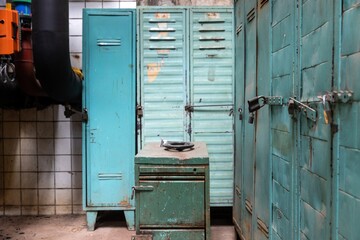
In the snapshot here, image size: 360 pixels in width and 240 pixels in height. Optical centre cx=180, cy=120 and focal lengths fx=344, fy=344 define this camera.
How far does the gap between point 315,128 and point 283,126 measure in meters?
0.35

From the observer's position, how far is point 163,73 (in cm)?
305

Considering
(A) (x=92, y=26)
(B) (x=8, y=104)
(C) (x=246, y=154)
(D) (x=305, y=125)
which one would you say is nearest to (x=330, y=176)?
(D) (x=305, y=125)

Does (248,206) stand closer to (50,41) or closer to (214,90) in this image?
(214,90)

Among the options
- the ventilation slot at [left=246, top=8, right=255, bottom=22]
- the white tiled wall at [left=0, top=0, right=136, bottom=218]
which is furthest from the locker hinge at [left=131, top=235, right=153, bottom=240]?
the white tiled wall at [left=0, top=0, right=136, bottom=218]

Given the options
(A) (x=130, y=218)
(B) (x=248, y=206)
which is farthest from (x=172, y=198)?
(A) (x=130, y=218)

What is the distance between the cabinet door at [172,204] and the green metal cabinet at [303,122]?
1.17 feet

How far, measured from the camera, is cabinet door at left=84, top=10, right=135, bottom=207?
303 cm

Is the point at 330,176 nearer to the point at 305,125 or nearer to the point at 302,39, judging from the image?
the point at 305,125

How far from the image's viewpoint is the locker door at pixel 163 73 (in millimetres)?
3033

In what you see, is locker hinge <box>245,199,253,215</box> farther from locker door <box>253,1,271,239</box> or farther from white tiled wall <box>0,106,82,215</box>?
white tiled wall <box>0,106,82,215</box>

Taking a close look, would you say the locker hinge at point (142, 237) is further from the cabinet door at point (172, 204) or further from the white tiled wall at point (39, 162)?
the white tiled wall at point (39, 162)

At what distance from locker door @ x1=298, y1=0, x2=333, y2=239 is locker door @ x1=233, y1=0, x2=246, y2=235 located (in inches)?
42.0

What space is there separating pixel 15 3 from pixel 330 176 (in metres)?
2.69

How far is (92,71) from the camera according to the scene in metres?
3.03
